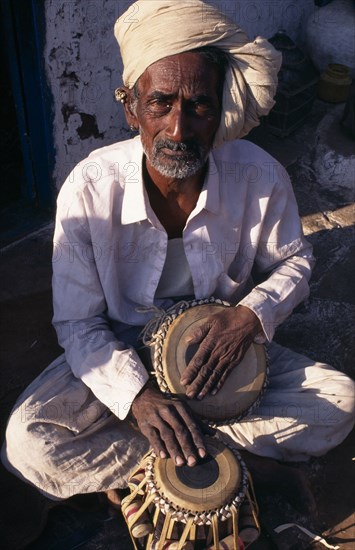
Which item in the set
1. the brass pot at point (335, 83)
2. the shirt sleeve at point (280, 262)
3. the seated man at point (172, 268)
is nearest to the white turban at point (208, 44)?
the seated man at point (172, 268)

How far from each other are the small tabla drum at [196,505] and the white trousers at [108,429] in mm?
403

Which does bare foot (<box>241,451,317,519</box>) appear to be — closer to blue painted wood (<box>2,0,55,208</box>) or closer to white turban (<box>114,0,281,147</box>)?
white turban (<box>114,0,281,147</box>)

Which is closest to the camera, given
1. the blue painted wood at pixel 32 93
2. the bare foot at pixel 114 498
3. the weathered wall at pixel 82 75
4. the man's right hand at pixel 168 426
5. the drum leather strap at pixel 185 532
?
the drum leather strap at pixel 185 532

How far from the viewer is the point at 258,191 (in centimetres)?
304

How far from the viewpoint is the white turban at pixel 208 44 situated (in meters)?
2.56

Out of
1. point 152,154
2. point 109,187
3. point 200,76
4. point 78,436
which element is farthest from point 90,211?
point 78,436

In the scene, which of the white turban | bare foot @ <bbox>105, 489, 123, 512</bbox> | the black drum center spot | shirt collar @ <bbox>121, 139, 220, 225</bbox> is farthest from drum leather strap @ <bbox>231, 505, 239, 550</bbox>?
the white turban

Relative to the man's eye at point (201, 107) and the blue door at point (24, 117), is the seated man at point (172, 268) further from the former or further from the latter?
the blue door at point (24, 117)

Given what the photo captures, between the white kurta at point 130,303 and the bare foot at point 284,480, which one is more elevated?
the white kurta at point 130,303

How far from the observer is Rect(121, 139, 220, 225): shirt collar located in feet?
9.30

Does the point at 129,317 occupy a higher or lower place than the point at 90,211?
lower

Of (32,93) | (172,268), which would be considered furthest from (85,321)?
(32,93)

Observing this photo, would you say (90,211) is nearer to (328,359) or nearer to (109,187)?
(109,187)

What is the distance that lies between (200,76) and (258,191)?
661mm
